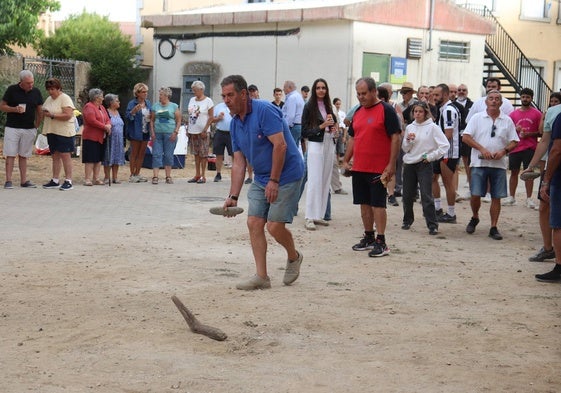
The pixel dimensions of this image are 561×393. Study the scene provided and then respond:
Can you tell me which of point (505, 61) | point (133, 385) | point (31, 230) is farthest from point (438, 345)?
point (505, 61)

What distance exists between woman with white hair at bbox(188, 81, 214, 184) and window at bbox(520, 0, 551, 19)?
Result: 684 inches

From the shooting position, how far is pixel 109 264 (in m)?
9.49

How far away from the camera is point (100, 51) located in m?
31.5

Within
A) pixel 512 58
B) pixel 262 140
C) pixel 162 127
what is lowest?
pixel 162 127

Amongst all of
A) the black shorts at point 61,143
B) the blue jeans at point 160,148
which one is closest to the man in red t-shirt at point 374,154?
the black shorts at point 61,143

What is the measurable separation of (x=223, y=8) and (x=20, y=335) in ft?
80.0

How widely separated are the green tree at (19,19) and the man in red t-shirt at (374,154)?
62.4 feet

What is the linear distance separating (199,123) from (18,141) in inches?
141

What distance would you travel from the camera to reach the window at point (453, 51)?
26.2 m

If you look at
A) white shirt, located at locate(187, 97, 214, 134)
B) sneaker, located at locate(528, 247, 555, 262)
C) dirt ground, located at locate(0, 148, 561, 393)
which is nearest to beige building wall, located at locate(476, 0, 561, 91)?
white shirt, located at locate(187, 97, 214, 134)

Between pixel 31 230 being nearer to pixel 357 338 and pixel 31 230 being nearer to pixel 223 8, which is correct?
pixel 357 338

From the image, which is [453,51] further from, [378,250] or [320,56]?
[378,250]

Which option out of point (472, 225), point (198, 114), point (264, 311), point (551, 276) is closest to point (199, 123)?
point (198, 114)

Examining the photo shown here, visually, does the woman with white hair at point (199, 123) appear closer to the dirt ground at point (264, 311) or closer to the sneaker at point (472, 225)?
the dirt ground at point (264, 311)
